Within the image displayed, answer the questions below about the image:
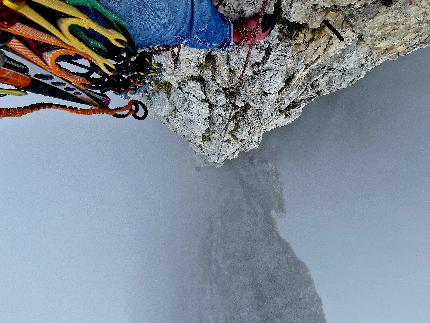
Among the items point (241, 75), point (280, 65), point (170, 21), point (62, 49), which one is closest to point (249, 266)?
point (241, 75)

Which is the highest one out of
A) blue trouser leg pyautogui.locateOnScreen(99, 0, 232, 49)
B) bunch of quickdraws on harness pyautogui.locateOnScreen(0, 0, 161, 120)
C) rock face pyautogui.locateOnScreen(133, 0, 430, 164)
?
rock face pyautogui.locateOnScreen(133, 0, 430, 164)

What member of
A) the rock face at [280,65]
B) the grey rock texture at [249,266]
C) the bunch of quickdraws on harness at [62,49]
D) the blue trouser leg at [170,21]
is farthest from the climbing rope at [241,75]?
the grey rock texture at [249,266]

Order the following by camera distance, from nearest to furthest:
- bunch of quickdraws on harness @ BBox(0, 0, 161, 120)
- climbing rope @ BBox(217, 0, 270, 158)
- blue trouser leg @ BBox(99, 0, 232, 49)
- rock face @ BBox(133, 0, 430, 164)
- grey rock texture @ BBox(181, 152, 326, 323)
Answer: bunch of quickdraws on harness @ BBox(0, 0, 161, 120) → blue trouser leg @ BBox(99, 0, 232, 49) → climbing rope @ BBox(217, 0, 270, 158) → rock face @ BBox(133, 0, 430, 164) → grey rock texture @ BBox(181, 152, 326, 323)

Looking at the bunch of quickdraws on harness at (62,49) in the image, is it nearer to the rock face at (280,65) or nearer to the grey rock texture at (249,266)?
the rock face at (280,65)

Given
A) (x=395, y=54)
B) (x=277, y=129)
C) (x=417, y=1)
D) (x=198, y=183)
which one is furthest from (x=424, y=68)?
(x=198, y=183)

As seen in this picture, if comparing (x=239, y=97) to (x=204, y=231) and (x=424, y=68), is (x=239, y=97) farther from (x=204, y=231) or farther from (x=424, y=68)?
(x=424, y=68)

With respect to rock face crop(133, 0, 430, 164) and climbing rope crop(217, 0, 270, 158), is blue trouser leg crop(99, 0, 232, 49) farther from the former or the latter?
rock face crop(133, 0, 430, 164)

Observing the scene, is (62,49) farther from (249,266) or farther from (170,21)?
(249,266)

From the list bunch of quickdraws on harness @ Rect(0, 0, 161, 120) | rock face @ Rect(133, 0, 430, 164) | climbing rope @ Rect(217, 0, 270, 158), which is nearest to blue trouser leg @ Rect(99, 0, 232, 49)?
bunch of quickdraws on harness @ Rect(0, 0, 161, 120)
